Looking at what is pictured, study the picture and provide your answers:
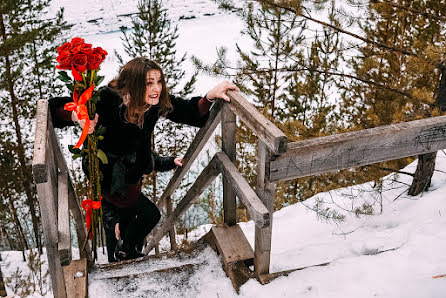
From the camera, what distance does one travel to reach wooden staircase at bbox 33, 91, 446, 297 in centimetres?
200

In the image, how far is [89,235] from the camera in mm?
2781

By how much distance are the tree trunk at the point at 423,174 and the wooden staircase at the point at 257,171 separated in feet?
4.15

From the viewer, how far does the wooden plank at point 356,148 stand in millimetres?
2006

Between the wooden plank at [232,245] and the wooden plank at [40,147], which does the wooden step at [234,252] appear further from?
the wooden plank at [40,147]

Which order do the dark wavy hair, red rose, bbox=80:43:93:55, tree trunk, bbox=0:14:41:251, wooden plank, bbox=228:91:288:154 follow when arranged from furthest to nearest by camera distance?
tree trunk, bbox=0:14:41:251, the dark wavy hair, red rose, bbox=80:43:93:55, wooden plank, bbox=228:91:288:154

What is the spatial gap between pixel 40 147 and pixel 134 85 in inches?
35.7

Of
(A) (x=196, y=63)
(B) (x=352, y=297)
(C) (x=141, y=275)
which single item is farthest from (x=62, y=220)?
(A) (x=196, y=63)

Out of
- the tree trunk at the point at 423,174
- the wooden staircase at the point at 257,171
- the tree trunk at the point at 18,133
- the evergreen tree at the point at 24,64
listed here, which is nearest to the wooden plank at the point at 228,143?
the wooden staircase at the point at 257,171

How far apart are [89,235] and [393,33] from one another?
19.3 ft

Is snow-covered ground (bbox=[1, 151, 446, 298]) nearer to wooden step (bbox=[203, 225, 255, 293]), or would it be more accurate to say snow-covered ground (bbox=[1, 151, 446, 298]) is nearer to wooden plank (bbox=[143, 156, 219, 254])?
wooden step (bbox=[203, 225, 255, 293])

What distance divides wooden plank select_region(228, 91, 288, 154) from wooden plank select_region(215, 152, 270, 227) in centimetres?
34

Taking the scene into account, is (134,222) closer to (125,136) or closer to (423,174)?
(125,136)

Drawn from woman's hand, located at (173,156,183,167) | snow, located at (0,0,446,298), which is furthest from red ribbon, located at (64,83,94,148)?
woman's hand, located at (173,156,183,167)

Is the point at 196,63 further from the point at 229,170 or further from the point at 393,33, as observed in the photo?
the point at 229,170
